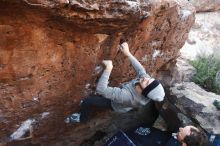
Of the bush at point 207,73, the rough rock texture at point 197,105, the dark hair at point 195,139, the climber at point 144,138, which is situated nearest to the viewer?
the dark hair at point 195,139

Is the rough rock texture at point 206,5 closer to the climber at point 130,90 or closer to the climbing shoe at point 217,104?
the climbing shoe at point 217,104

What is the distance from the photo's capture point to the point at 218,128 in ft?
17.7

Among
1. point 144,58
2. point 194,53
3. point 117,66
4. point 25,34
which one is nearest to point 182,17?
point 144,58

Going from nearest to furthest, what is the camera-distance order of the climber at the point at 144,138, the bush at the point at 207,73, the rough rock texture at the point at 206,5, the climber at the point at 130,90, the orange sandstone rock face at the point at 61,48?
the orange sandstone rock face at the point at 61,48 → the climber at the point at 130,90 → the climber at the point at 144,138 → the bush at the point at 207,73 → the rough rock texture at the point at 206,5

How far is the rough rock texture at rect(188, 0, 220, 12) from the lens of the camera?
10.1m

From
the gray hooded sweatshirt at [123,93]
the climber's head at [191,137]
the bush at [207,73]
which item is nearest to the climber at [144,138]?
the climber's head at [191,137]

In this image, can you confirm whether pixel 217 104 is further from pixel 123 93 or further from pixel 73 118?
pixel 73 118

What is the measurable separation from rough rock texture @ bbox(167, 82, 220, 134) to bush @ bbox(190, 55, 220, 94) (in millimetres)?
1258

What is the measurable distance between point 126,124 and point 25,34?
8.97 feet

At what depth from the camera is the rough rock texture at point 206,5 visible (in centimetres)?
1009

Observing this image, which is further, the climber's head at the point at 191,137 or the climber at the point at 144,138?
the climber at the point at 144,138

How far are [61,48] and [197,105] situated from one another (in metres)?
2.51

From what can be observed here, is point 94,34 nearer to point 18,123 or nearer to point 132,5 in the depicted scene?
point 132,5

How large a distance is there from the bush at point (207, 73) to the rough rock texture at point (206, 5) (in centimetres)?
216
